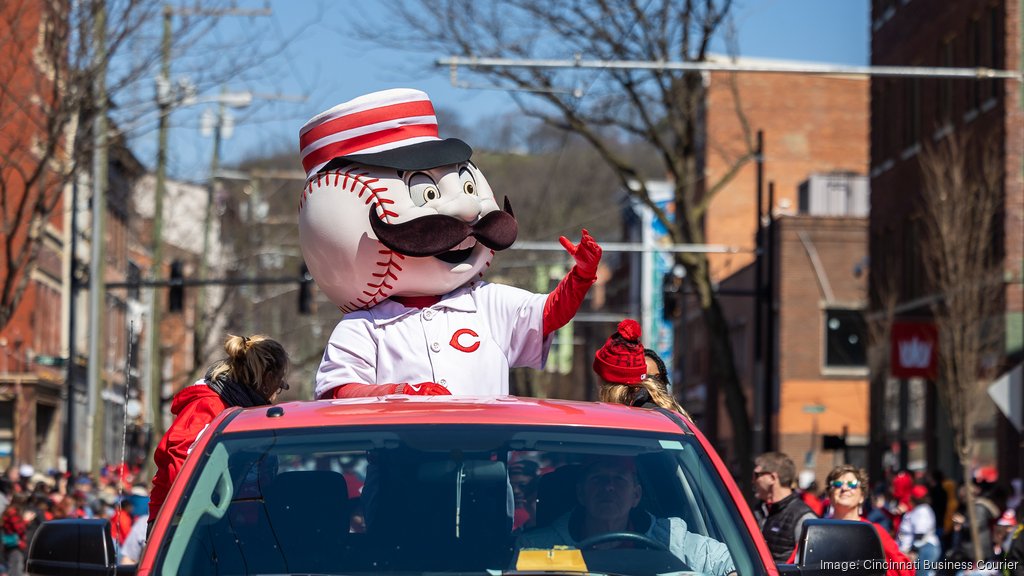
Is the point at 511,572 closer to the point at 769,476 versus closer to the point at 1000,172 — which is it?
the point at 769,476

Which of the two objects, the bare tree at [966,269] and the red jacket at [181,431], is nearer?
the red jacket at [181,431]

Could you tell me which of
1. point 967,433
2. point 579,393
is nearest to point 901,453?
point 967,433

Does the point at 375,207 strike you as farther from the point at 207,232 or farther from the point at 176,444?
the point at 207,232

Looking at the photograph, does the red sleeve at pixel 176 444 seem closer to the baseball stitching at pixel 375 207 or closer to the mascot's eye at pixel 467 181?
the baseball stitching at pixel 375 207

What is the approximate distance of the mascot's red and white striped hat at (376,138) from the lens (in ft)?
25.9

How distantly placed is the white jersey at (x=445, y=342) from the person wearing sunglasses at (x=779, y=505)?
2348 mm

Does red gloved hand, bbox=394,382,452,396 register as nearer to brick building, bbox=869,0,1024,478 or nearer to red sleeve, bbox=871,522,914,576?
red sleeve, bbox=871,522,914,576

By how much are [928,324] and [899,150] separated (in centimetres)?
638

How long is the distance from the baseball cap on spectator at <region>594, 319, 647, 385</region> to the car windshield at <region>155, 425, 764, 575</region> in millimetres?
2454

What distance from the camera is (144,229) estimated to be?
5406 centimetres

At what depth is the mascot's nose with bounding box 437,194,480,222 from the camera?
7805 millimetres

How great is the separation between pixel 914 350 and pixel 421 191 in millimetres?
22584

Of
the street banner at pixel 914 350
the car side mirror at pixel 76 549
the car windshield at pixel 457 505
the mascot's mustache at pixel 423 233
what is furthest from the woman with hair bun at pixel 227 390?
the street banner at pixel 914 350

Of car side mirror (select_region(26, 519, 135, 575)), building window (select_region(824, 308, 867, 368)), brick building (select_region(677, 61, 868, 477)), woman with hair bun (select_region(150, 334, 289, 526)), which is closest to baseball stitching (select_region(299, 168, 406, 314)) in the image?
woman with hair bun (select_region(150, 334, 289, 526))
